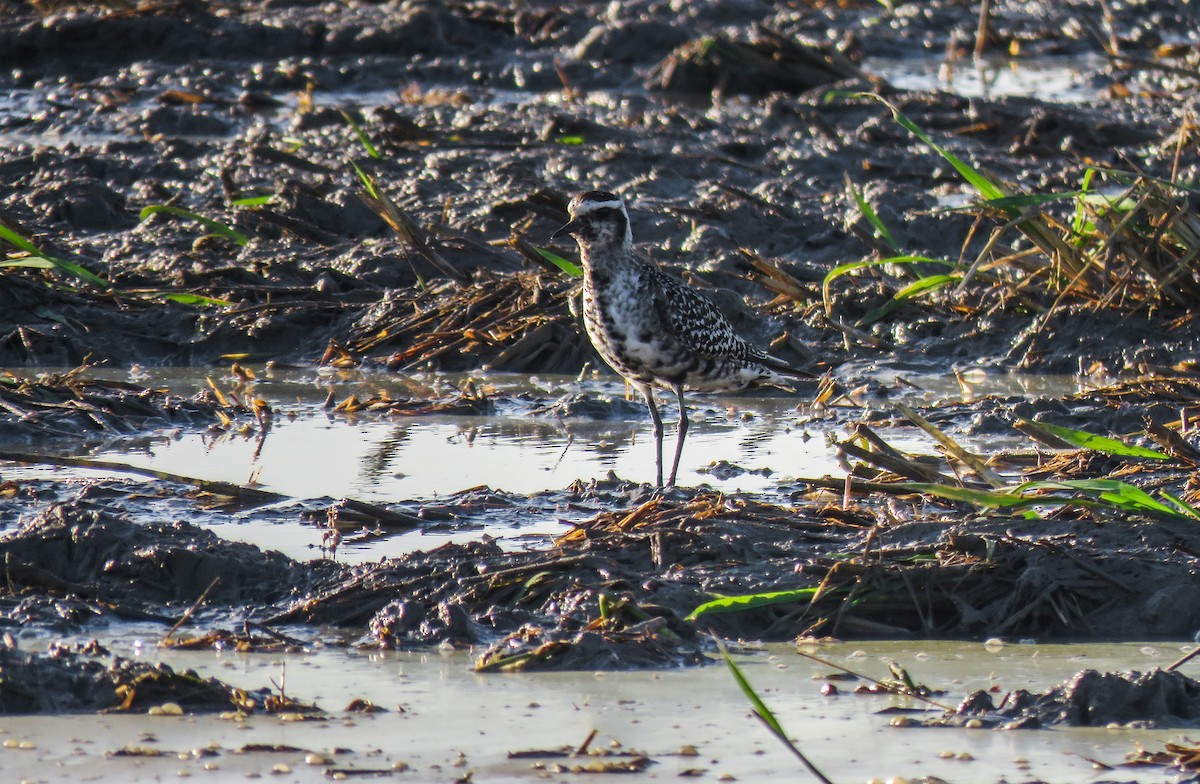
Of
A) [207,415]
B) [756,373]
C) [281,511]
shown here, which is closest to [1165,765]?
[281,511]

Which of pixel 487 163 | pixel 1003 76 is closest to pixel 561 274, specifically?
pixel 487 163

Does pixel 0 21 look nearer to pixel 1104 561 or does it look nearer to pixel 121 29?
pixel 121 29

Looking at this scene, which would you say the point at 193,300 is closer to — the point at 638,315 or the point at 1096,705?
the point at 638,315

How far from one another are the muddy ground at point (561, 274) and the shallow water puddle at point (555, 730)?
19 cm

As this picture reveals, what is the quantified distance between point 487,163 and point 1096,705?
8.47 m

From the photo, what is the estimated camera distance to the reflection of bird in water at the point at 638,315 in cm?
710

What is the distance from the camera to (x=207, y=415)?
758cm

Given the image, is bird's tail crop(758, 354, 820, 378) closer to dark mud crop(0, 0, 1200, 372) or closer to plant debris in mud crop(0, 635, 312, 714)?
dark mud crop(0, 0, 1200, 372)

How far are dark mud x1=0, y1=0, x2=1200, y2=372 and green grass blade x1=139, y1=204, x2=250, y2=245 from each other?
10 cm

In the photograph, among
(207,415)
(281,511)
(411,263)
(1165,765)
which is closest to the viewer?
(1165,765)

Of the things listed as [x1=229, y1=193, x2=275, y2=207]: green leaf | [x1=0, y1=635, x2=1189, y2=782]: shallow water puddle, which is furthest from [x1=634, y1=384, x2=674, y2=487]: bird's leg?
[x1=229, y1=193, x2=275, y2=207]: green leaf

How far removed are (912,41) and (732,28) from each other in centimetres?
214

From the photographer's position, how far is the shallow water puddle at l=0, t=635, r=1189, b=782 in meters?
3.63

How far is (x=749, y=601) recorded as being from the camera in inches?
186
